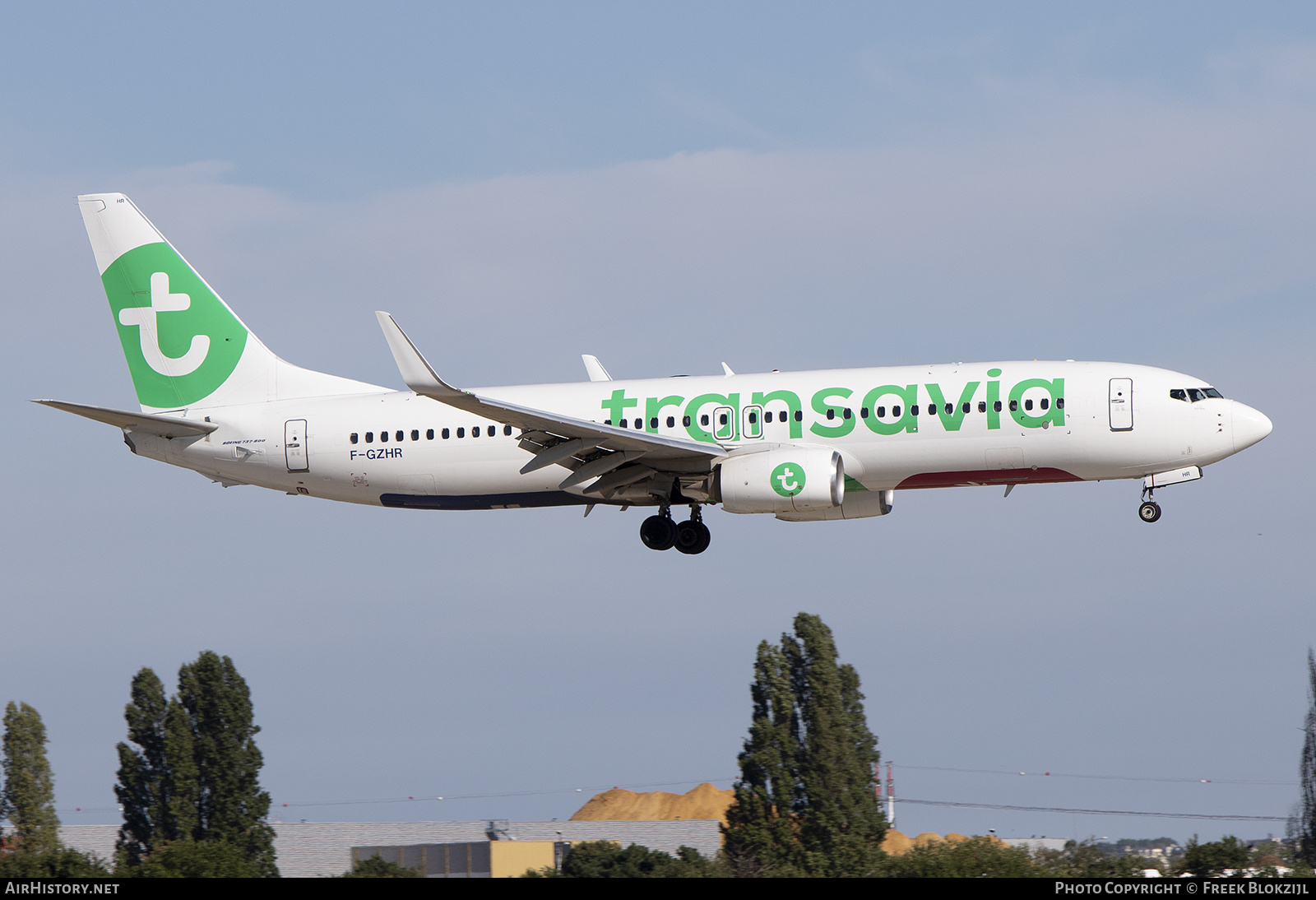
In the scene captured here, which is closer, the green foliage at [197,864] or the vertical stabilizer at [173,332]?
the vertical stabilizer at [173,332]

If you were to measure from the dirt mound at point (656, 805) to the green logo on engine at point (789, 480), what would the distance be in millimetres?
110415

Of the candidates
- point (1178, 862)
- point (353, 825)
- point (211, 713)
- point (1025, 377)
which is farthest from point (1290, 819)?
point (1025, 377)

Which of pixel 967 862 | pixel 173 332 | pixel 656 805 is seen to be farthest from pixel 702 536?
pixel 656 805

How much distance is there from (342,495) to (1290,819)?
8294 cm

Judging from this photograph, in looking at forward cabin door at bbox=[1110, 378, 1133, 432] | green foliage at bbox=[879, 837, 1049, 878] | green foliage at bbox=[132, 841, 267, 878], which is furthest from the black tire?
green foliage at bbox=[132, 841, 267, 878]

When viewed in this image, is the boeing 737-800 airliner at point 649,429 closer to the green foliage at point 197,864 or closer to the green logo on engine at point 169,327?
the green logo on engine at point 169,327

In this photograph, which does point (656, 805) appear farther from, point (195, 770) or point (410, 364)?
point (410, 364)

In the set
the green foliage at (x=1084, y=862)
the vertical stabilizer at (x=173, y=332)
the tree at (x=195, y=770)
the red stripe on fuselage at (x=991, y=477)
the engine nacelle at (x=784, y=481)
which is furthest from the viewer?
the tree at (x=195, y=770)

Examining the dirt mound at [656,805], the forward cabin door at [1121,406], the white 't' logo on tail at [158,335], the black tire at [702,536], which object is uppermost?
the white 't' logo on tail at [158,335]

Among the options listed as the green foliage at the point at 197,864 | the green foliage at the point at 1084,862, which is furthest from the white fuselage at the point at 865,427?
the green foliage at the point at 197,864

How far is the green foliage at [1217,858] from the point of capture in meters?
57.7

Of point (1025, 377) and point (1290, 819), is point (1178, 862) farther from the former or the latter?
point (1290, 819)

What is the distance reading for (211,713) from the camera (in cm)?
8044

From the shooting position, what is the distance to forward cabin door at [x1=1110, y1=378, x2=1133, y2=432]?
38.7 metres
